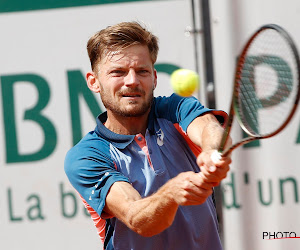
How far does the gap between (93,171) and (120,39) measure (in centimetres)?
66

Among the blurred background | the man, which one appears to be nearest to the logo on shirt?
the man

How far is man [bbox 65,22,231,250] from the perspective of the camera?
123 inches

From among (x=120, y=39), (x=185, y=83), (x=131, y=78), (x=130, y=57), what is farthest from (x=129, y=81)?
(x=185, y=83)

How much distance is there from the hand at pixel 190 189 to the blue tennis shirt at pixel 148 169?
1.36 ft

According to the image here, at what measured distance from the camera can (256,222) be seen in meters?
4.79

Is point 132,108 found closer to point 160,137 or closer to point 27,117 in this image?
point 160,137

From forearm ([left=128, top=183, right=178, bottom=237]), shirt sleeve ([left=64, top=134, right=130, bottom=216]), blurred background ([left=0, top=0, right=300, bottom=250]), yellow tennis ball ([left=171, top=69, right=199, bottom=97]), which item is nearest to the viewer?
forearm ([left=128, top=183, right=178, bottom=237])

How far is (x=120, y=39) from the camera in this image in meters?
3.34

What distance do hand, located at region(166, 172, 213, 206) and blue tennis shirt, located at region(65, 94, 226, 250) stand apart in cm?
41

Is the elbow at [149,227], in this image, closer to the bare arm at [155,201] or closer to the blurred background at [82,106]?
the bare arm at [155,201]

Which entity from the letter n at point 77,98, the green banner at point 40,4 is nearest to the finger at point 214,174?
the letter n at point 77,98

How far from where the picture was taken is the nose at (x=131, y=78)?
326 cm

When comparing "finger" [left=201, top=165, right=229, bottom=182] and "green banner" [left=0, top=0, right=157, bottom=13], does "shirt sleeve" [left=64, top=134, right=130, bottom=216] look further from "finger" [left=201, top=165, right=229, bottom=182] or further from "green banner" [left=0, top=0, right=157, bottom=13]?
"green banner" [left=0, top=0, right=157, bottom=13]

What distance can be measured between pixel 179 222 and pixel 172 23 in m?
2.09
